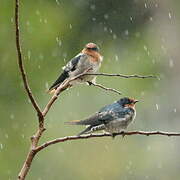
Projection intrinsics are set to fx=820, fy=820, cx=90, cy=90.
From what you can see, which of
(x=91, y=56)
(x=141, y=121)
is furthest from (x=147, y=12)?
(x=91, y=56)

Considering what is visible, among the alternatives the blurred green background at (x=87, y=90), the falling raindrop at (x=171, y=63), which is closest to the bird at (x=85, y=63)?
the blurred green background at (x=87, y=90)

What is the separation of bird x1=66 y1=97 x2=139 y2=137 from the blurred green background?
3971mm

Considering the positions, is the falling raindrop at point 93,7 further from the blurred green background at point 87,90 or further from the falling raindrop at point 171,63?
the falling raindrop at point 171,63

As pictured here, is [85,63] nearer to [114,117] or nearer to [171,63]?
[114,117]

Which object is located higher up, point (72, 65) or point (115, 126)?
point (72, 65)

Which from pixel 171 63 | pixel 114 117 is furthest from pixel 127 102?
pixel 171 63

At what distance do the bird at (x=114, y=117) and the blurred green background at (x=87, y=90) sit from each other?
13.0 feet

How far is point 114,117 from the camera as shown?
12.8 ft

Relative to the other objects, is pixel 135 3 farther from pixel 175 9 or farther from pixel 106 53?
pixel 106 53

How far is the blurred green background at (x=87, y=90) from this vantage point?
841cm

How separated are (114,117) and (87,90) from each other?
5.19 metres

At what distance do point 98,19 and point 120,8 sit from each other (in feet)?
1.68

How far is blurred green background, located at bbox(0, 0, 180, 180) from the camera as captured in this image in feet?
27.6

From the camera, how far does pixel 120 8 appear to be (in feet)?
36.0
